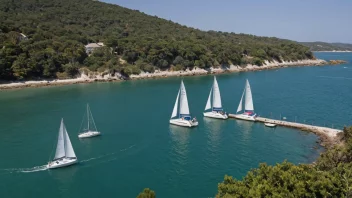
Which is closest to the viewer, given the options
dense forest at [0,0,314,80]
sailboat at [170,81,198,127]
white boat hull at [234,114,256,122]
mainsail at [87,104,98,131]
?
mainsail at [87,104,98,131]

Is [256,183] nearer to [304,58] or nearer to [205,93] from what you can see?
[205,93]

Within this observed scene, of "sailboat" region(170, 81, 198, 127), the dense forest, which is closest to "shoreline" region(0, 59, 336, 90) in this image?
the dense forest

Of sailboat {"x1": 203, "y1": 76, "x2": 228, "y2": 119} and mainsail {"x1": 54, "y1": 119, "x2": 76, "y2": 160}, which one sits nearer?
mainsail {"x1": 54, "y1": 119, "x2": 76, "y2": 160}

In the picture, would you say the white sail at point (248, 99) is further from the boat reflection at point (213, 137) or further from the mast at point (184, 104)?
the mast at point (184, 104)

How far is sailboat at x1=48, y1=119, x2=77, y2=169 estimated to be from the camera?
125 ft

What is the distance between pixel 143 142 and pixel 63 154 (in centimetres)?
1296

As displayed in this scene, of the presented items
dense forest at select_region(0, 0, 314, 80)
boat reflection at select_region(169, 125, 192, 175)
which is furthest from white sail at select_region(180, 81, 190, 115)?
dense forest at select_region(0, 0, 314, 80)

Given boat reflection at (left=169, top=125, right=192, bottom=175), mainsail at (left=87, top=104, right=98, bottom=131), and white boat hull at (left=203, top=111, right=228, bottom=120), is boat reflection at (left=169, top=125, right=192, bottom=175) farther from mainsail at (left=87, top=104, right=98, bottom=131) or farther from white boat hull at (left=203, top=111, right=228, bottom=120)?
mainsail at (left=87, top=104, right=98, bottom=131)

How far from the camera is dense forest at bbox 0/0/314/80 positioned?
342 feet

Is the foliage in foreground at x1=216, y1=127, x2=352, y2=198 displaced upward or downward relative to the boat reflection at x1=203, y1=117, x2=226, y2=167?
upward

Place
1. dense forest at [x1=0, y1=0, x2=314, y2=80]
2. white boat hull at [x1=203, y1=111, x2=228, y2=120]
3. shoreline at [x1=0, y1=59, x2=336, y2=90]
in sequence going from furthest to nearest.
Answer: dense forest at [x1=0, y1=0, x2=314, y2=80], shoreline at [x1=0, y1=59, x2=336, y2=90], white boat hull at [x1=203, y1=111, x2=228, y2=120]

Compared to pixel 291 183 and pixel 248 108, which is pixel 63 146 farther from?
pixel 248 108

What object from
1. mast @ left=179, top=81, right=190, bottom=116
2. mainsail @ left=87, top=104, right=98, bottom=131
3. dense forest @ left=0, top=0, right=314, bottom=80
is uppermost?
dense forest @ left=0, top=0, right=314, bottom=80

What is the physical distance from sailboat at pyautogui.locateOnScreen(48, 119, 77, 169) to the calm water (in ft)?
2.84
